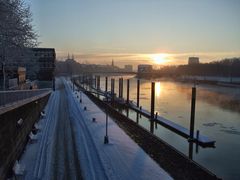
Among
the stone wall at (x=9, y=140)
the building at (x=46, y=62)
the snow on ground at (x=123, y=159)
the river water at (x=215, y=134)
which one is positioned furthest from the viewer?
the building at (x=46, y=62)

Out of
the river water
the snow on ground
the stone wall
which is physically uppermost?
the stone wall

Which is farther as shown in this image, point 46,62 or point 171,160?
point 46,62

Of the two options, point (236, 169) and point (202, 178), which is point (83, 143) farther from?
point (236, 169)

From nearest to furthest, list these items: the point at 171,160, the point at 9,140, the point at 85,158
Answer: the point at 9,140, the point at 85,158, the point at 171,160

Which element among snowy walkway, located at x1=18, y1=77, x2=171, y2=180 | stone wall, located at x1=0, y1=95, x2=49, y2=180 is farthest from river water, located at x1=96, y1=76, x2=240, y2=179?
stone wall, located at x1=0, y1=95, x2=49, y2=180

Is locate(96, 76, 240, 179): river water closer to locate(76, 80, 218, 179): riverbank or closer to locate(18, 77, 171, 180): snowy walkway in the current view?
locate(76, 80, 218, 179): riverbank

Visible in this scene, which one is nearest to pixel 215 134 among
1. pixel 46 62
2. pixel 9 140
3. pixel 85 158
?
pixel 85 158

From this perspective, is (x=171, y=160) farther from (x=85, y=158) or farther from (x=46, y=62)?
(x=46, y=62)

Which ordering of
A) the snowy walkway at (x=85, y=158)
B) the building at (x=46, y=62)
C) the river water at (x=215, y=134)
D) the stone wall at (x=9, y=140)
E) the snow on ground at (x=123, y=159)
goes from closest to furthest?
the stone wall at (x=9, y=140) → the snowy walkway at (x=85, y=158) → the snow on ground at (x=123, y=159) → the river water at (x=215, y=134) → the building at (x=46, y=62)

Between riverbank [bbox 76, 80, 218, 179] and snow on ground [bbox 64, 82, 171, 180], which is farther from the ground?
snow on ground [bbox 64, 82, 171, 180]

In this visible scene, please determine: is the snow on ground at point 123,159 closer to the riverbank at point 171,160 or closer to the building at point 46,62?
the riverbank at point 171,160

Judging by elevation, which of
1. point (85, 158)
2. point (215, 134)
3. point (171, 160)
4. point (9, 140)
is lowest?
point (215, 134)

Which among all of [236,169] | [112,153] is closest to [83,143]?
[112,153]

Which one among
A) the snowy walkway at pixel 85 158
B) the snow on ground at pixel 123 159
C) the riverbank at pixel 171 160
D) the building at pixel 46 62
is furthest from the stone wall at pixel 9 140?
the building at pixel 46 62
